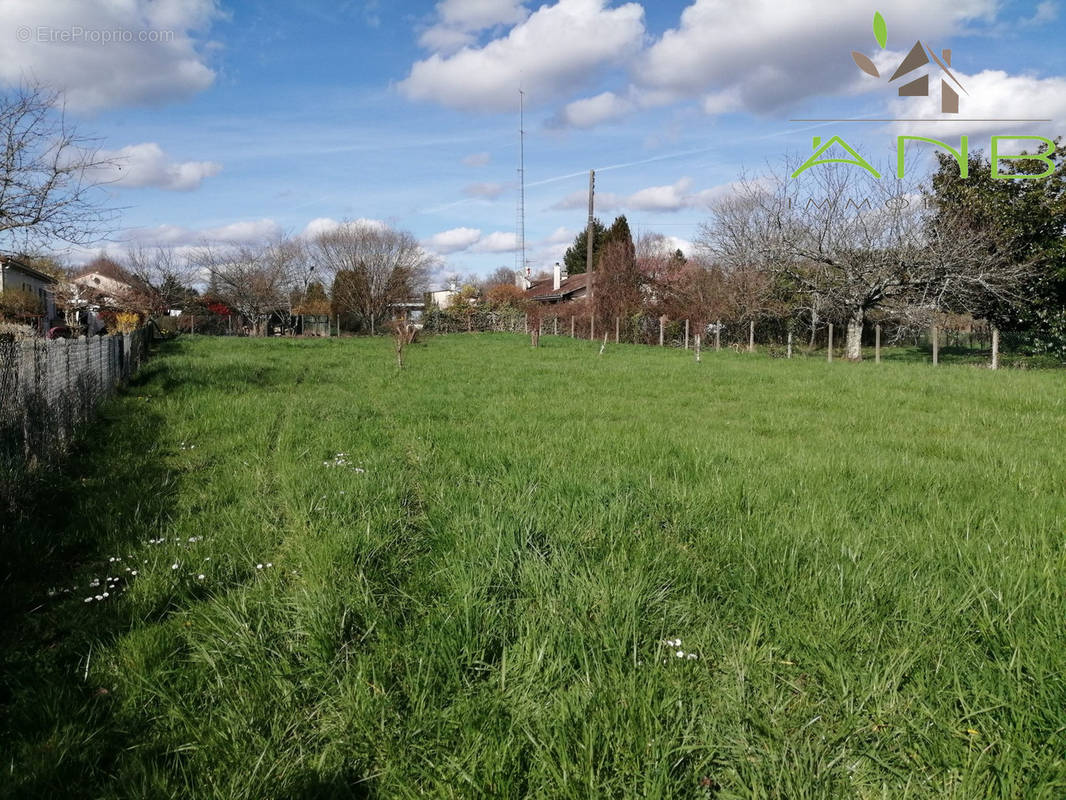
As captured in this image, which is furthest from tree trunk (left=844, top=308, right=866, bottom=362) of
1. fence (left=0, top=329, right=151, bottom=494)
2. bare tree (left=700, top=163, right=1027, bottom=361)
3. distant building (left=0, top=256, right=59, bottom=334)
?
distant building (left=0, top=256, right=59, bottom=334)

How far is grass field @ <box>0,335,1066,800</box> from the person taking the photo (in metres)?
2.10

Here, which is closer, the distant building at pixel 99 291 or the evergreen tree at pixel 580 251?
the distant building at pixel 99 291

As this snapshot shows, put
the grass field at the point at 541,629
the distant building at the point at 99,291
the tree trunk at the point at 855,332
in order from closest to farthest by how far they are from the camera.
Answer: the grass field at the point at 541,629, the tree trunk at the point at 855,332, the distant building at the point at 99,291

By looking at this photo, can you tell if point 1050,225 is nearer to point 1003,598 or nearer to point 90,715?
point 1003,598

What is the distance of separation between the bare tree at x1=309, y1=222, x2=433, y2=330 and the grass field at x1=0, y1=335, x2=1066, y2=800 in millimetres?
44281

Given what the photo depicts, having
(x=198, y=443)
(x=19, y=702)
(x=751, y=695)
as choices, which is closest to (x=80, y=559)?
(x=19, y=702)

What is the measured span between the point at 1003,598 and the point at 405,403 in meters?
8.50

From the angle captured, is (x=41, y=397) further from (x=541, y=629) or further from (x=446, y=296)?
(x=446, y=296)

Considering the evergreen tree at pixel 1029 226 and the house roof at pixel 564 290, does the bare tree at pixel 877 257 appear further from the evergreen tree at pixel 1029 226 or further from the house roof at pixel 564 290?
the house roof at pixel 564 290

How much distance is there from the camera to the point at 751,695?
239 cm

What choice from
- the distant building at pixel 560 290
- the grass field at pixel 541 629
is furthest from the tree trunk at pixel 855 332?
the distant building at pixel 560 290

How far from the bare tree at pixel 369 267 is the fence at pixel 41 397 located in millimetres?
40914

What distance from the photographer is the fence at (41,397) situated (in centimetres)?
481

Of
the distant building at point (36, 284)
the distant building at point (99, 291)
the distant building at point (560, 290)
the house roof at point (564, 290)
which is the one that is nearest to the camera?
the distant building at point (36, 284)
